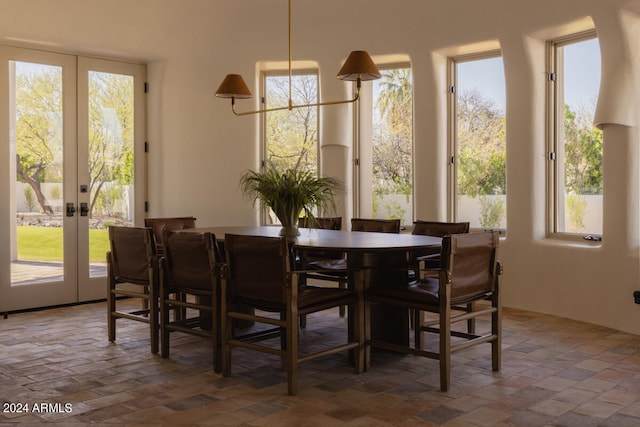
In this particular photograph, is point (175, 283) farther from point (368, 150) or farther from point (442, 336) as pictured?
point (368, 150)

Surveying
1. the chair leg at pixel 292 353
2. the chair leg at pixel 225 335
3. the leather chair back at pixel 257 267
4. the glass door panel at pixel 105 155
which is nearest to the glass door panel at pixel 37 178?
the glass door panel at pixel 105 155

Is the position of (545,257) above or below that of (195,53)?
below

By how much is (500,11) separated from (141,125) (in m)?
3.86

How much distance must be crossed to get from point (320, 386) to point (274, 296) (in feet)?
1.88

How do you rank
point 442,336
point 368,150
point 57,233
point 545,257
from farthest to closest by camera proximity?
point 368,150
point 57,233
point 545,257
point 442,336

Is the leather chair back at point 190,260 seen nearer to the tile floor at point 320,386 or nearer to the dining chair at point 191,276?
the dining chair at point 191,276

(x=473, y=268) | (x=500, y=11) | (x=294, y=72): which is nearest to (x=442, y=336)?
(x=473, y=268)

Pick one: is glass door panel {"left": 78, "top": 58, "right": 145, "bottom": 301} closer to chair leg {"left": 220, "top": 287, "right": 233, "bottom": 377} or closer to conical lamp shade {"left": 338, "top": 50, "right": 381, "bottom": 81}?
chair leg {"left": 220, "top": 287, "right": 233, "bottom": 377}

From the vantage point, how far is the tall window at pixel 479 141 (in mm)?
6012

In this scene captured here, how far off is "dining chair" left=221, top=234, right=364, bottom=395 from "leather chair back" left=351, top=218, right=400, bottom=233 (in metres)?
1.37

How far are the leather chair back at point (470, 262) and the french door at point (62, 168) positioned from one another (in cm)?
425

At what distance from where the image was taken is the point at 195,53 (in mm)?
6812

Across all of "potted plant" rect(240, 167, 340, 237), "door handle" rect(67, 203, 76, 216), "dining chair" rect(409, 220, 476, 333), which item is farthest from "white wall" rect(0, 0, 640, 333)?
"potted plant" rect(240, 167, 340, 237)

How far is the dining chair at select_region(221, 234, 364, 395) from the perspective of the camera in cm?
339
